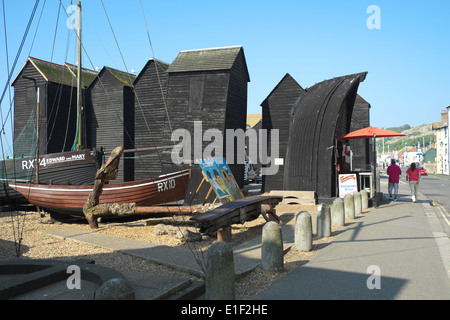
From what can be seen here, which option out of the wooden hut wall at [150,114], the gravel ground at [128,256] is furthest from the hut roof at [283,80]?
the gravel ground at [128,256]

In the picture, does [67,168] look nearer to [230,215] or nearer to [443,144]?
[230,215]

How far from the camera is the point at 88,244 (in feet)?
26.8

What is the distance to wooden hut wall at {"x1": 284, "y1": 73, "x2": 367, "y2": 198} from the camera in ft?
51.2

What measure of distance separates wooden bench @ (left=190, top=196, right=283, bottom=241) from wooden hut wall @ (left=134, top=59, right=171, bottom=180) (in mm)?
15425

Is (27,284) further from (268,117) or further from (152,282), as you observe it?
(268,117)

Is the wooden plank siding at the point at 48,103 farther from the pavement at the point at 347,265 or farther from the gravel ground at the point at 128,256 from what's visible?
the pavement at the point at 347,265

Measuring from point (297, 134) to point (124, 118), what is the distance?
14420mm

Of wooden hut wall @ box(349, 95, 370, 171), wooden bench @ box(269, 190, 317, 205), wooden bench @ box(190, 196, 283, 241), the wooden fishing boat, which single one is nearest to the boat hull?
the wooden fishing boat

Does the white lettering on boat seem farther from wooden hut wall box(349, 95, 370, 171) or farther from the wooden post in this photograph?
wooden hut wall box(349, 95, 370, 171)

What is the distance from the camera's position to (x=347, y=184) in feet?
48.8

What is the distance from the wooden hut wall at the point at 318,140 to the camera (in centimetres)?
1560

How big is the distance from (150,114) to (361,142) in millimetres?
16369

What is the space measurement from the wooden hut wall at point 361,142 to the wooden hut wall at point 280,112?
254 inches

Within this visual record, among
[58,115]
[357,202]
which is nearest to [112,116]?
[58,115]
